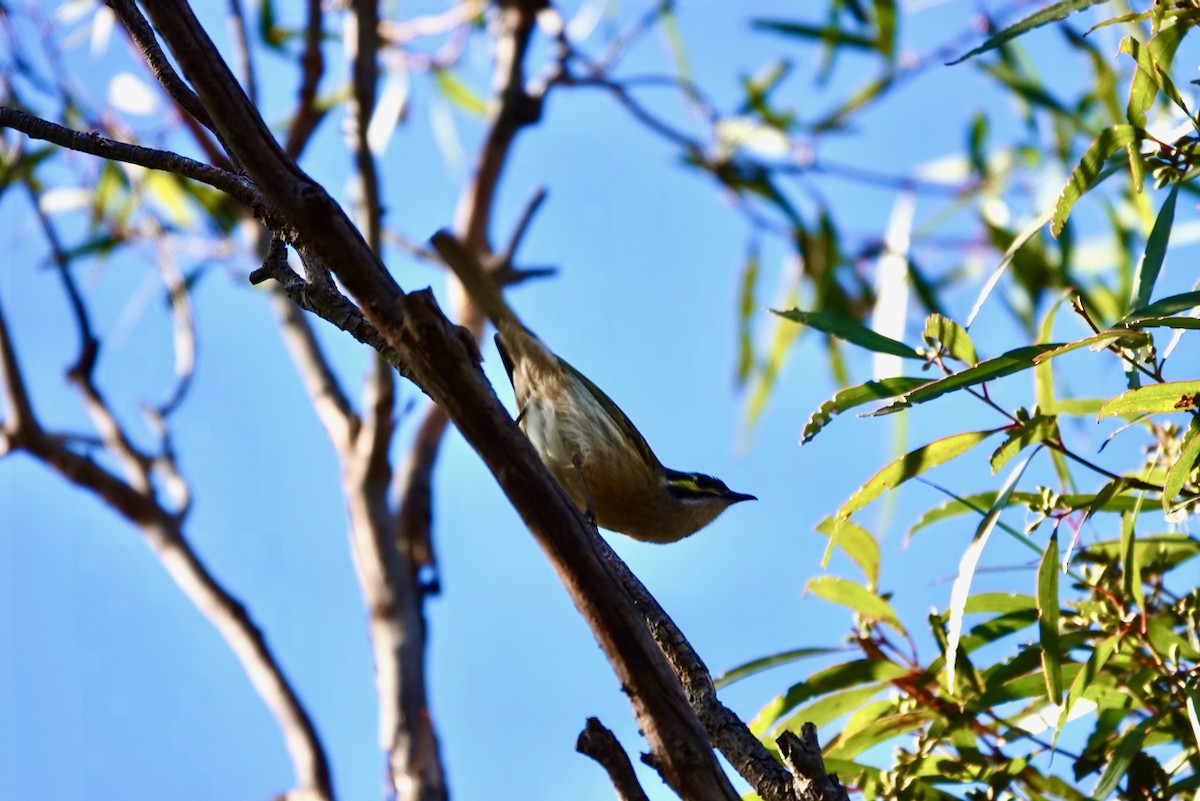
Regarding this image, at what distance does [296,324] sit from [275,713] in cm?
126

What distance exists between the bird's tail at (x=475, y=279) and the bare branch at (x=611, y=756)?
24.3 inches

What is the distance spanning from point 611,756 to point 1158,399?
0.68 meters

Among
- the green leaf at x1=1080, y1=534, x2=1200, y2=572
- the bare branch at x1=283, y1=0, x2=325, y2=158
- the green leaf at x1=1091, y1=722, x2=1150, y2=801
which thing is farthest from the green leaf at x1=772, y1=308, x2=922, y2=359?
the bare branch at x1=283, y1=0, x2=325, y2=158

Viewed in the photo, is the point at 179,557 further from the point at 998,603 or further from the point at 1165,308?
the point at 1165,308

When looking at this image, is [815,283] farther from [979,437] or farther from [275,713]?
[979,437]

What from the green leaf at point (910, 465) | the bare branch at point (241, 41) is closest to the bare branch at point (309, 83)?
the bare branch at point (241, 41)

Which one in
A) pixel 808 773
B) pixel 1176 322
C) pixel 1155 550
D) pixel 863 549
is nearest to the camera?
pixel 808 773

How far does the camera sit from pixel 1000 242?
12.6 ft

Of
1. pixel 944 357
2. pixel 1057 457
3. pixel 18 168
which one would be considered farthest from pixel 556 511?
pixel 18 168

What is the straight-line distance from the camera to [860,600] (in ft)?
5.35

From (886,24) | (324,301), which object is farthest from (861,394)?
(886,24)

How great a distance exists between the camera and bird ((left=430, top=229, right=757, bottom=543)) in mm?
2795

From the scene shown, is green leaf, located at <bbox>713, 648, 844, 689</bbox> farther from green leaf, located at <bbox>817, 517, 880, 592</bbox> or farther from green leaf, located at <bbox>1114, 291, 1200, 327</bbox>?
green leaf, located at <bbox>1114, 291, 1200, 327</bbox>

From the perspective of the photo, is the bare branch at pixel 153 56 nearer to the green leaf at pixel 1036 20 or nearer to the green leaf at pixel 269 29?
the green leaf at pixel 1036 20
